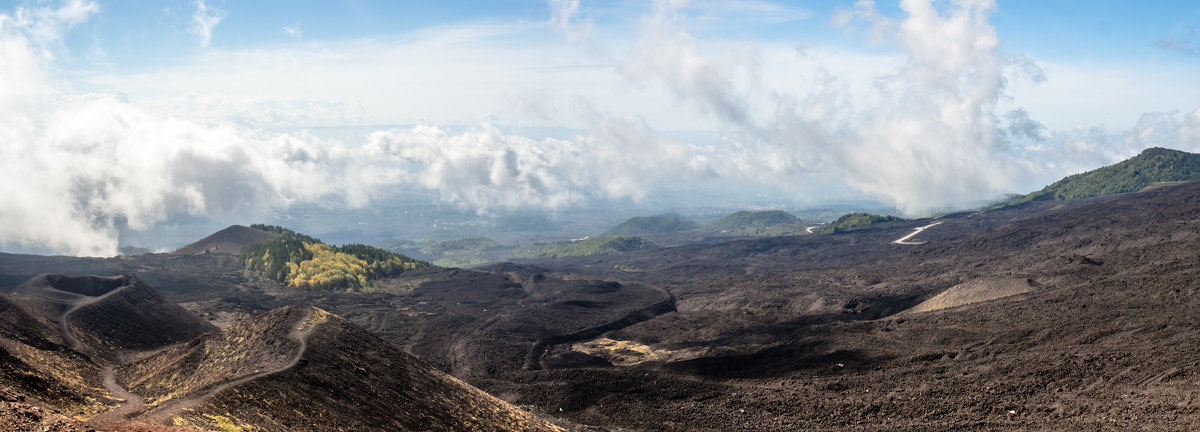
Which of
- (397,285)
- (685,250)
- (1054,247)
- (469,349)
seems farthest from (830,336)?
(685,250)

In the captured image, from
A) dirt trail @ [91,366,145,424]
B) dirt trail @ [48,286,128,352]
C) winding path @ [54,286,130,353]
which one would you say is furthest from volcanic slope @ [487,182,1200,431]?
dirt trail @ [48,286,128,352]

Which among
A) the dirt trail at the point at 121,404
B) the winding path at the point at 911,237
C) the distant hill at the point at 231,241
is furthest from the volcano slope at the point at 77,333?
the winding path at the point at 911,237

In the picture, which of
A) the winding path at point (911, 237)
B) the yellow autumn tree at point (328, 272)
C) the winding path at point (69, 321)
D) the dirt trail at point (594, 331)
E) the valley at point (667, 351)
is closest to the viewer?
the valley at point (667, 351)

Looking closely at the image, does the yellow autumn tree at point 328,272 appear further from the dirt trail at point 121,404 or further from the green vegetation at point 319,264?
the dirt trail at point 121,404

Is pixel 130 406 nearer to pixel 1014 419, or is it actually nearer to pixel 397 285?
pixel 1014 419

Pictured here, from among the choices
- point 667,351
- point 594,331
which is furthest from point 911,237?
point 667,351
